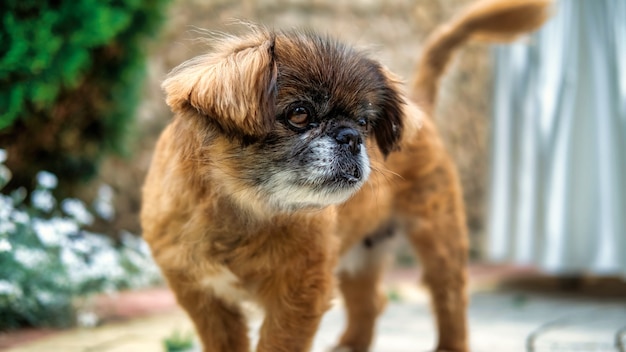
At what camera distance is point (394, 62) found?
27.9 ft

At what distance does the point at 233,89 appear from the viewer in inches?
96.4

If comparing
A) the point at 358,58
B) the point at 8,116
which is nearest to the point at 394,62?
the point at 8,116

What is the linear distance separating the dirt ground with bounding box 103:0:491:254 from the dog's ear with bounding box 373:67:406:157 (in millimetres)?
4539

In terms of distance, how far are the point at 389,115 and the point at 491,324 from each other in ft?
8.47

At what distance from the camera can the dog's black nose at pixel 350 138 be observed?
2.64m

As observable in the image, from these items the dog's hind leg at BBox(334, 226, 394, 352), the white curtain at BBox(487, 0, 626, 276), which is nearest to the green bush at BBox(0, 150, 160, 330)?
the dog's hind leg at BBox(334, 226, 394, 352)

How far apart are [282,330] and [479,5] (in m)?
2.35

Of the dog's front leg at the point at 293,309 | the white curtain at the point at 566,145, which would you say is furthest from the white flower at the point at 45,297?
the white curtain at the point at 566,145

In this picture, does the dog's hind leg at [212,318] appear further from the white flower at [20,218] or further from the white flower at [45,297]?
the white flower at [20,218]

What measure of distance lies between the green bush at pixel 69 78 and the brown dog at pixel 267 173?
205 cm

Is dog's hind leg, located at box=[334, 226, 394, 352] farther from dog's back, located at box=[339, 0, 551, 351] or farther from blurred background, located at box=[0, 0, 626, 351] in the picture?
blurred background, located at box=[0, 0, 626, 351]

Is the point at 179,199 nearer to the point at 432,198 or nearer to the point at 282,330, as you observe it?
the point at 282,330

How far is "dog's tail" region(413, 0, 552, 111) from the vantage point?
405 cm

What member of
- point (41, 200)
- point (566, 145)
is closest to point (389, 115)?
point (41, 200)
